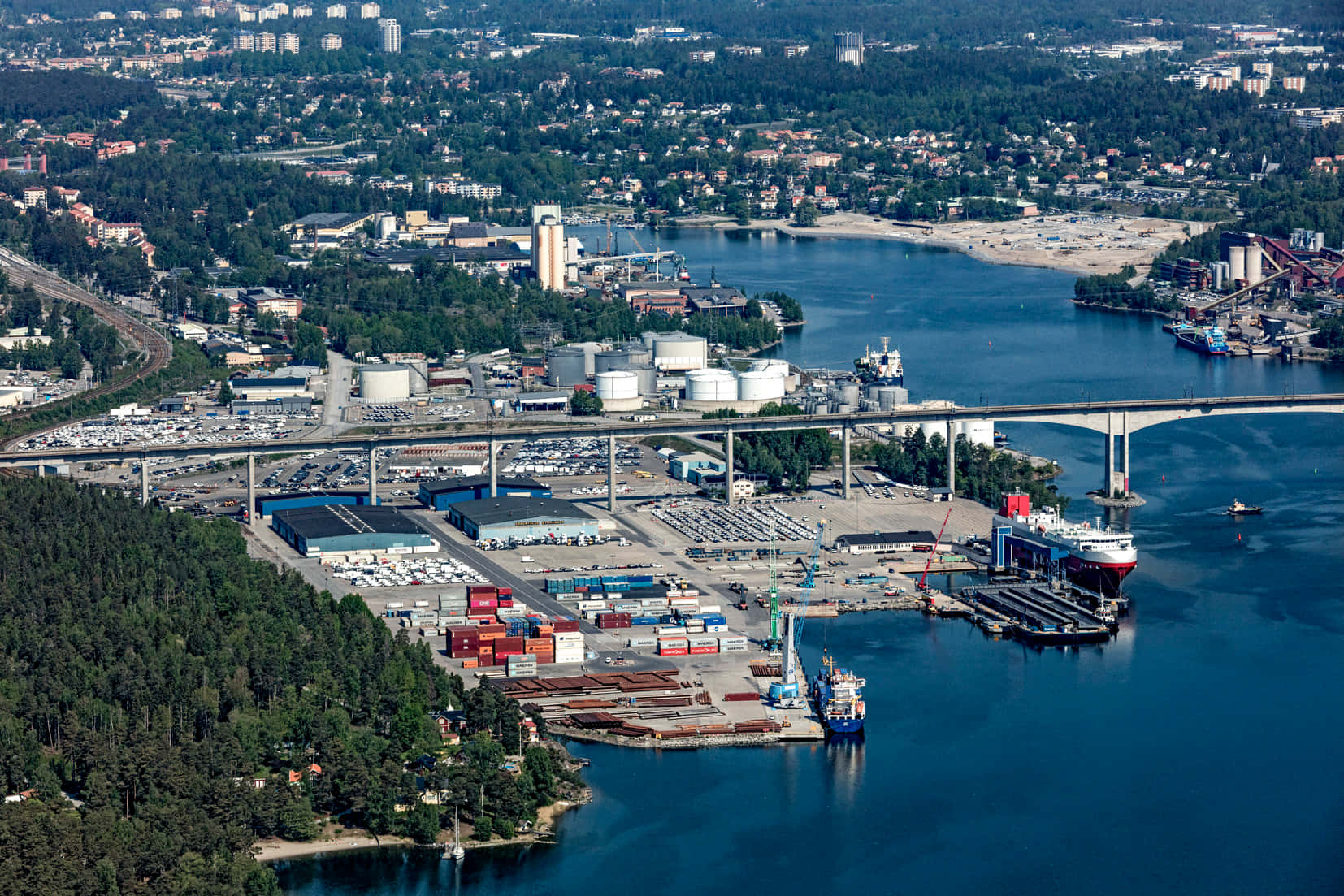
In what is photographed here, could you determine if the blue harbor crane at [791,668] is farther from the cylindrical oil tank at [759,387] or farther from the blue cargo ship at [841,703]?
the cylindrical oil tank at [759,387]

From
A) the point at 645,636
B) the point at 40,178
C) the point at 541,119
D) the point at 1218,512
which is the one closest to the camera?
the point at 645,636

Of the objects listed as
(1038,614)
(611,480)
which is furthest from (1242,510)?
(611,480)

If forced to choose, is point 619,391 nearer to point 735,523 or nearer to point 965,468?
point 965,468

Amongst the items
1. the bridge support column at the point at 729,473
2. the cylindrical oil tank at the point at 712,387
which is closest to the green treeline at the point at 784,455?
the bridge support column at the point at 729,473

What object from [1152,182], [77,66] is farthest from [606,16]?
[1152,182]

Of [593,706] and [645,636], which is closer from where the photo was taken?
[593,706]

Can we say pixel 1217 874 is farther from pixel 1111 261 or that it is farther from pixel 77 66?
pixel 77 66
